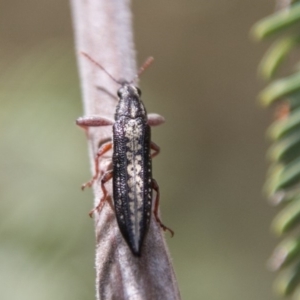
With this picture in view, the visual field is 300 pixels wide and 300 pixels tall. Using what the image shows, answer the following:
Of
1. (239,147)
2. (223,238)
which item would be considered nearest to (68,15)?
(239,147)

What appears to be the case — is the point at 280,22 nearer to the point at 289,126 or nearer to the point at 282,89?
the point at 282,89

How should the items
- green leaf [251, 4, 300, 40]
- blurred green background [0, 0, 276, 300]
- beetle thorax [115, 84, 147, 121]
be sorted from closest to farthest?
green leaf [251, 4, 300, 40] → beetle thorax [115, 84, 147, 121] → blurred green background [0, 0, 276, 300]

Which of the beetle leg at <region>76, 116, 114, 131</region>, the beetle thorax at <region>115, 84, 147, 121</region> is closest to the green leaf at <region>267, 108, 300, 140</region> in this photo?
the beetle leg at <region>76, 116, 114, 131</region>

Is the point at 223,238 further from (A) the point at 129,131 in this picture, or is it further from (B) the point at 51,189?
(A) the point at 129,131

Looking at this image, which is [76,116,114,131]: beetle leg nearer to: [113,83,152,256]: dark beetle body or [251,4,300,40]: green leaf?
[113,83,152,256]: dark beetle body

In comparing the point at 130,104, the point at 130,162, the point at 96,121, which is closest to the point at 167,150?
the point at 130,104

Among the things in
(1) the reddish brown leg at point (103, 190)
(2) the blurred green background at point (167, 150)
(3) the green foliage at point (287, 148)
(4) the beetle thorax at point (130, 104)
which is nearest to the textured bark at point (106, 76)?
(1) the reddish brown leg at point (103, 190)
